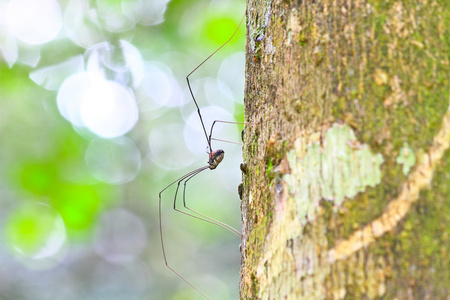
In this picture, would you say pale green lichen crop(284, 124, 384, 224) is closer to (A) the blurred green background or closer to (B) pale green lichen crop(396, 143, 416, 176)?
(B) pale green lichen crop(396, 143, 416, 176)

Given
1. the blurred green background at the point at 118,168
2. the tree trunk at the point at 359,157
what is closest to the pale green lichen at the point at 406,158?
the tree trunk at the point at 359,157

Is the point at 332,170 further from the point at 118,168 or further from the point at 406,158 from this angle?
the point at 118,168

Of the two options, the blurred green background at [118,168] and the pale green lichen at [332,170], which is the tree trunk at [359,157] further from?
the blurred green background at [118,168]

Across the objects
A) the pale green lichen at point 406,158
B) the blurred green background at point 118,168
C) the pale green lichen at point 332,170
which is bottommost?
the blurred green background at point 118,168

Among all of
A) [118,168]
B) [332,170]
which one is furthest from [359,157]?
[118,168]

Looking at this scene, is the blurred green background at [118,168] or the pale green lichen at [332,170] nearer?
the pale green lichen at [332,170]

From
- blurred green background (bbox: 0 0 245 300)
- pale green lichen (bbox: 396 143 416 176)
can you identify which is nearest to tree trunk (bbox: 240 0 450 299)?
pale green lichen (bbox: 396 143 416 176)

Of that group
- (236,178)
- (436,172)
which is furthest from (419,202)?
(236,178)

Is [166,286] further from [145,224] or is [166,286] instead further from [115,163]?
[115,163]
